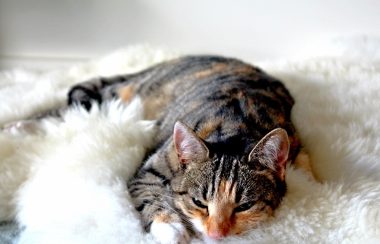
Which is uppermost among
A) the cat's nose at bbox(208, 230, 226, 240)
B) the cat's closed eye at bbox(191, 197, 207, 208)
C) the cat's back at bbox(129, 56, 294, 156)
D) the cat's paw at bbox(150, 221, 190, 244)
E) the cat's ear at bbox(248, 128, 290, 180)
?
the cat's ear at bbox(248, 128, 290, 180)

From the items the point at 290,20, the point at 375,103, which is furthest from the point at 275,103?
the point at 290,20

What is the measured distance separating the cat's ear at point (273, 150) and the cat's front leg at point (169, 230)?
0.19 metres

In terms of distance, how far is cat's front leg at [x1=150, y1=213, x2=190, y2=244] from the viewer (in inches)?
40.5

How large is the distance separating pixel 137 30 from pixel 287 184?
1.30m

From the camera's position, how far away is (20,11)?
2.24 m

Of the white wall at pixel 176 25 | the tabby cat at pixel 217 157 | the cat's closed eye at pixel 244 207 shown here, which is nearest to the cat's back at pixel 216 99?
the tabby cat at pixel 217 157

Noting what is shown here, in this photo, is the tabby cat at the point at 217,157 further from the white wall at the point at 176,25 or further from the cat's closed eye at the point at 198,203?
the white wall at the point at 176,25

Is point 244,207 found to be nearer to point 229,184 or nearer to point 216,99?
point 229,184

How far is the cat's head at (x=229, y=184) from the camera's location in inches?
40.1

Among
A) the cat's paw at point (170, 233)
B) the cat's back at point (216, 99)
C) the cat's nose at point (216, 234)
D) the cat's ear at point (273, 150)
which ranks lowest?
the cat's paw at point (170, 233)

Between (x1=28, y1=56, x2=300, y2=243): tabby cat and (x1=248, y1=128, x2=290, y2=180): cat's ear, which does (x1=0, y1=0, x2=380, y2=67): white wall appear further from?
(x1=248, y1=128, x2=290, y2=180): cat's ear

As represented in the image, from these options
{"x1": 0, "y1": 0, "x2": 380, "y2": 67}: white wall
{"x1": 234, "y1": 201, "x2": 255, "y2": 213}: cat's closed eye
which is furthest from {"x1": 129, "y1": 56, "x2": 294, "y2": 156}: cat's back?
{"x1": 0, "y1": 0, "x2": 380, "y2": 67}: white wall

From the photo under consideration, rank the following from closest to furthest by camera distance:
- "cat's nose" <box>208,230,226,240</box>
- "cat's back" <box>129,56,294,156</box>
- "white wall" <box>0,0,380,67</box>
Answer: "cat's nose" <box>208,230,226,240</box>, "cat's back" <box>129,56,294,156</box>, "white wall" <box>0,0,380,67</box>

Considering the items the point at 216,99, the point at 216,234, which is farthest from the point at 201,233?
the point at 216,99
